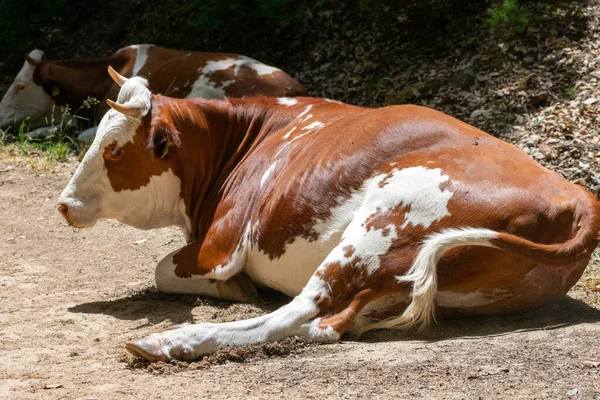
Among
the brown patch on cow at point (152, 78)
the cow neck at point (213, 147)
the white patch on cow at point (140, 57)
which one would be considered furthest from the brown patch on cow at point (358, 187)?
the white patch on cow at point (140, 57)

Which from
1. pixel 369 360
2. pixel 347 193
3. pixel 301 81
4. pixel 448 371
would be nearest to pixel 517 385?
pixel 448 371

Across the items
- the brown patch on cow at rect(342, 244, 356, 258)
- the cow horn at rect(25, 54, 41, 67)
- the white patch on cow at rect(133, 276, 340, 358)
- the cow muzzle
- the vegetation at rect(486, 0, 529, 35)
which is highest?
the vegetation at rect(486, 0, 529, 35)

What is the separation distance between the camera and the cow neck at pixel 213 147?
5539mm

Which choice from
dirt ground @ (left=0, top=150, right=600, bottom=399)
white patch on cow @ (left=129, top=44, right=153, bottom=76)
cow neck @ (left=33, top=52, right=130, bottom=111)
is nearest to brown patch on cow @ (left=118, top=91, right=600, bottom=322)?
dirt ground @ (left=0, top=150, right=600, bottom=399)

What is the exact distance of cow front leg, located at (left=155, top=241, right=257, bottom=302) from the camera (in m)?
5.14

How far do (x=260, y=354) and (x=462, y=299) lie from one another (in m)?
1.01

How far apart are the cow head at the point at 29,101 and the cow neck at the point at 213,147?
5.69m

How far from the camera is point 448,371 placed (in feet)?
12.1

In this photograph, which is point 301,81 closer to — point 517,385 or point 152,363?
point 152,363

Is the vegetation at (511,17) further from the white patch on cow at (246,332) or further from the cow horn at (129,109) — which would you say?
the white patch on cow at (246,332)

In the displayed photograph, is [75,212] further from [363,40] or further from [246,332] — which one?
[363,40]

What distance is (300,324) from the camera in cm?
431

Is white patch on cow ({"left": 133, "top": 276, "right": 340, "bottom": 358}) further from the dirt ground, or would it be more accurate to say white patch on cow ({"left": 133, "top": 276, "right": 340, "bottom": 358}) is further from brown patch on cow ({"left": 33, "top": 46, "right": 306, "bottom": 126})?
brown patch on cow ({"left": 33, "top": 46, "right": 306, "bottom": 126})

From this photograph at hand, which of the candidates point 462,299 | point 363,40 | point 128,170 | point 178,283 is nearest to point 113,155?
point 128,170
